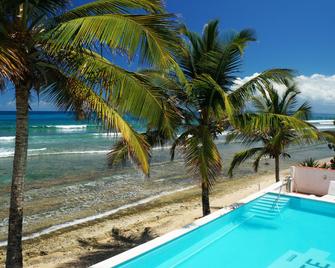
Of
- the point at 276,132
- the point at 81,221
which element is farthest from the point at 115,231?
the point at 276,132

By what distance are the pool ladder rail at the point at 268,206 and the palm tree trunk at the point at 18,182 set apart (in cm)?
483

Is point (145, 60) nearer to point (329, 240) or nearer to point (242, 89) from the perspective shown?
point (242, 89)

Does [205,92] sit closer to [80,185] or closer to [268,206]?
[268,206]

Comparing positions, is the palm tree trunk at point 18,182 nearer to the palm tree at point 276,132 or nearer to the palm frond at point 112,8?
the palm frond at point 112,8

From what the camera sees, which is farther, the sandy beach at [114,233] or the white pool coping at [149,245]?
the sandy beach at [114,233]

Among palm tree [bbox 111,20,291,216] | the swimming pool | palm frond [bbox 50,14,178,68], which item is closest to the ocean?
palm frond [bbox 50,14,178,68]

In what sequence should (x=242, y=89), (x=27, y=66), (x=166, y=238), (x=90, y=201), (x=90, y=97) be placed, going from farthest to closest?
(x=90, y=201) < (x=242, y=89) < (x=166, y=238) < (x=90, y=97) < (x=27, y=66)

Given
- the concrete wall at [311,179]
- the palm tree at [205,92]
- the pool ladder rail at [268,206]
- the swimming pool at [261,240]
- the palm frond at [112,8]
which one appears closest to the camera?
the palm frond at [112,8]

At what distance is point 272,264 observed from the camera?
5930mm

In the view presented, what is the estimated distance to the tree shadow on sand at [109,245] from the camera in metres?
7.38

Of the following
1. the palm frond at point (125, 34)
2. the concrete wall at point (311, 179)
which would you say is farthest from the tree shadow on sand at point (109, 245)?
the palm frond at point (125, 34)

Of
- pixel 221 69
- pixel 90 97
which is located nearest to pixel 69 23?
pixel 90 97

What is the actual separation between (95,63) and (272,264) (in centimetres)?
431

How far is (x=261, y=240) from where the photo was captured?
6906mm
